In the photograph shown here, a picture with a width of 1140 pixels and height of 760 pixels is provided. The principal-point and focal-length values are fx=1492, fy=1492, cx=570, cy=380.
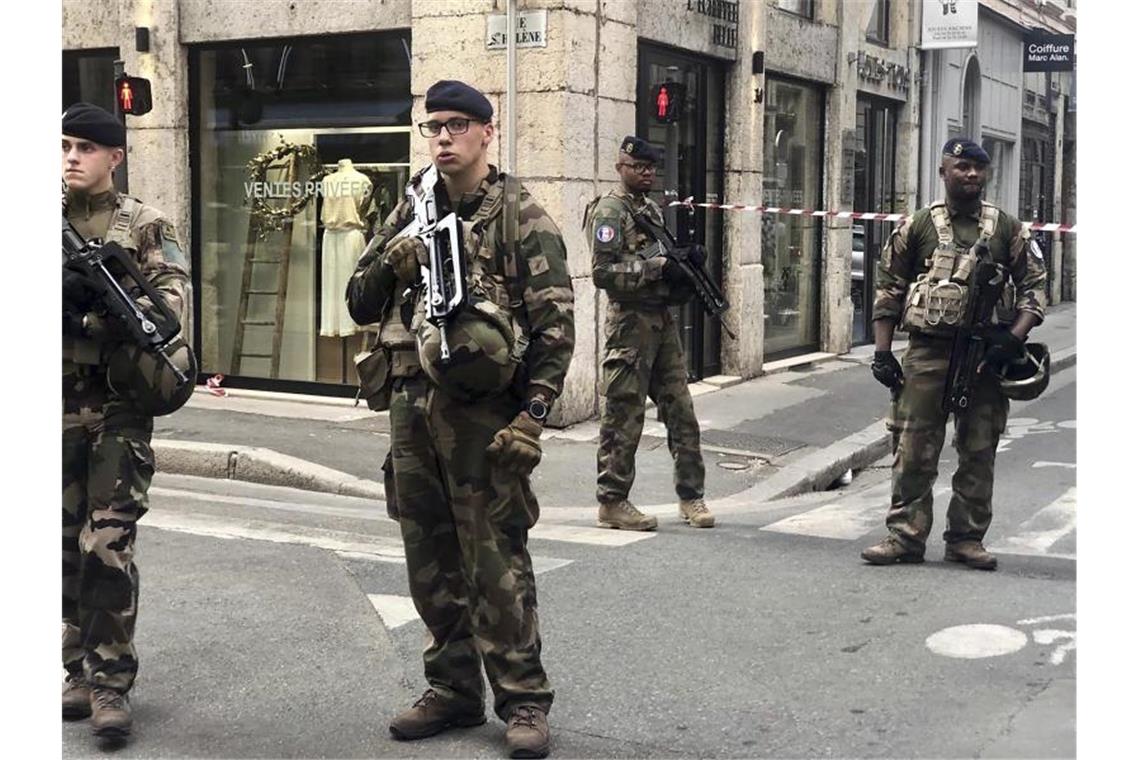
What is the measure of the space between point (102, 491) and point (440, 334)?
1.23 m

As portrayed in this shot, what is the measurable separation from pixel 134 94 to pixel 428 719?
9.35 metres

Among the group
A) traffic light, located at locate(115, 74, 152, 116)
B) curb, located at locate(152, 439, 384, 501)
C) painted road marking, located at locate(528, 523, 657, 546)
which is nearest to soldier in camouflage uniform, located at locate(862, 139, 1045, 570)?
painted road marking, located at locate(528, 523, 657, 546)

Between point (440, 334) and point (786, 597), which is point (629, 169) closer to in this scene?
point (786, 597)

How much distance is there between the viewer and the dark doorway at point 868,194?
18.8 meters

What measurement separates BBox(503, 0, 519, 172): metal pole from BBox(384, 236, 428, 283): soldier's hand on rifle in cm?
692

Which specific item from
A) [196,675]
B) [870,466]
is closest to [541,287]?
[196,675]

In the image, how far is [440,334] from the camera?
449 cm

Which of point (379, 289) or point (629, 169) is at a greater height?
point (629, 169)

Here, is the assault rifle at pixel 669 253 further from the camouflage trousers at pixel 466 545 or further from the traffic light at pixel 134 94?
the traffic light at pixel 134 94

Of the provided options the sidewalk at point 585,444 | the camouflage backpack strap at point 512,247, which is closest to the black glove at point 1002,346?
the sidewalk at point 585,444

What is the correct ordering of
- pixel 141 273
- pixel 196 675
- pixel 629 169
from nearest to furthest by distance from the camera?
pixel 141 273, pixel 196 675, pixel 629 169

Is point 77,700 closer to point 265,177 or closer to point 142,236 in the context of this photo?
point 142,236

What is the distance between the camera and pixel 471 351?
447 centimetres

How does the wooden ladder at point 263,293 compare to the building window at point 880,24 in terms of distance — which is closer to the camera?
the wooden ladder at point 263,293
